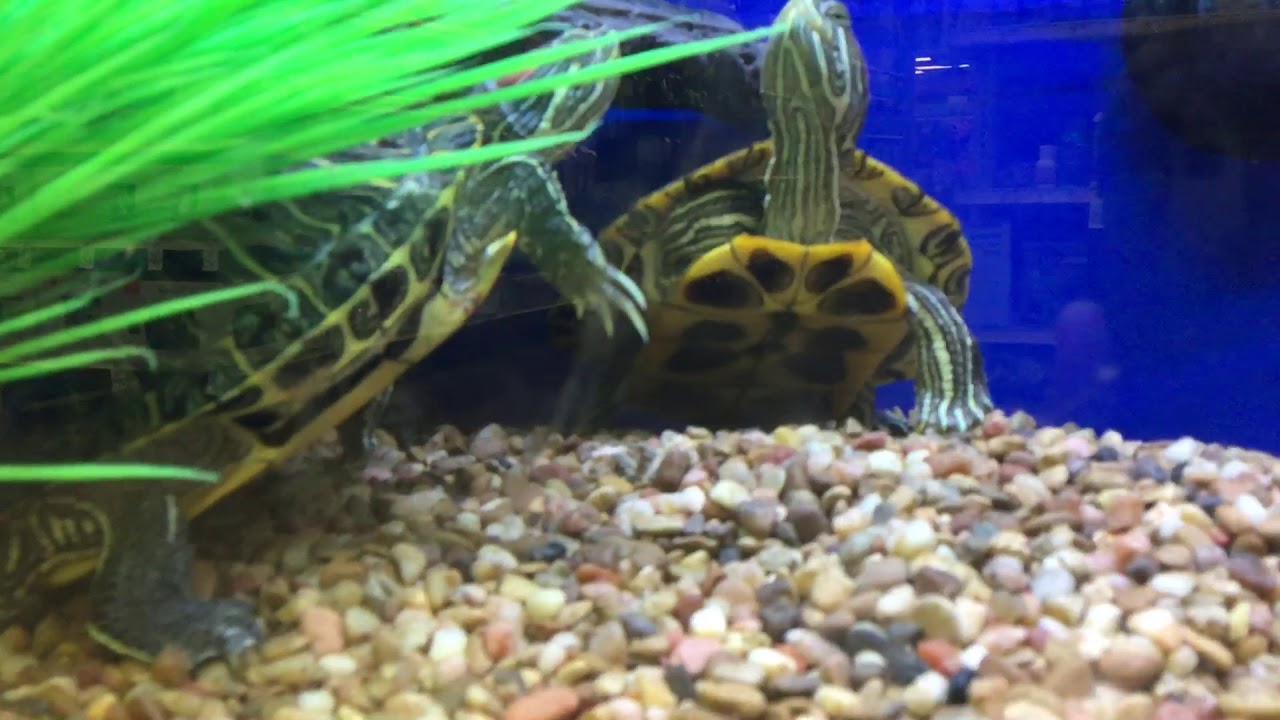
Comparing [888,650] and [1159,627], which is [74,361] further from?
[1159,627]

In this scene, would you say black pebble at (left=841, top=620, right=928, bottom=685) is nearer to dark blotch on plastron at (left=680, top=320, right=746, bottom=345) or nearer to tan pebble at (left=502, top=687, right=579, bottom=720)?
tan pebble at (left=502, top=687, right=579, bottom=720)

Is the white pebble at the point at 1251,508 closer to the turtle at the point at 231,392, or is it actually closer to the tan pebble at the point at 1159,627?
the tan pebble at the point at 1159,627

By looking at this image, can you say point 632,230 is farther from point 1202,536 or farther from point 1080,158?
point 1202,536

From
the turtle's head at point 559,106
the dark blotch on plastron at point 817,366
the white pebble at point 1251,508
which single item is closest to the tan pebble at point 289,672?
the turtle's head at point 559,106

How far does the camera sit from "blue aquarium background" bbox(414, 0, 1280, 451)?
2043 mm

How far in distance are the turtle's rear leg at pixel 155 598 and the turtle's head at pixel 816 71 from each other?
1.65m

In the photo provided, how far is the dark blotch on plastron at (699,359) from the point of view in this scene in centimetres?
243

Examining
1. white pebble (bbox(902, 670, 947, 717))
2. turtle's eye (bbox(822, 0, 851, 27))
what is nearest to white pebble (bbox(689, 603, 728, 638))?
white pebble (bbox(902, 670, 947, 717))

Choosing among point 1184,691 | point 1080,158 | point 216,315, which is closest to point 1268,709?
point 1184,691

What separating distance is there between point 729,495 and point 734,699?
485mm

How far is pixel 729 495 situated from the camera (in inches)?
51.2

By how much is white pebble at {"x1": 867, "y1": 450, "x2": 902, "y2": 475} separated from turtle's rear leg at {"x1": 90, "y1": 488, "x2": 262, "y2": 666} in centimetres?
88

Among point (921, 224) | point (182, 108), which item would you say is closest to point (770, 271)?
point (921, 224)

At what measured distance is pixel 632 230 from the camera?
230 centimetres
